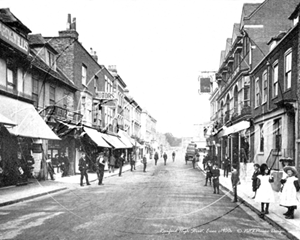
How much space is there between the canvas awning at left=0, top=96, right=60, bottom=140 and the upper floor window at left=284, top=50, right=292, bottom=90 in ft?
37.4

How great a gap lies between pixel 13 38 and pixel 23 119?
12.4 feet

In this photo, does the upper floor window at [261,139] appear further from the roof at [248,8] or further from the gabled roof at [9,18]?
the gabled roof at [9,18]

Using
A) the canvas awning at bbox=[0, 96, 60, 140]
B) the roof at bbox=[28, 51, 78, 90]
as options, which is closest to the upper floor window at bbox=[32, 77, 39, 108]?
the roof at bbox=[28, 51, 78, 90]

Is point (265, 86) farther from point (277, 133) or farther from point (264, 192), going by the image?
point (264, 192)

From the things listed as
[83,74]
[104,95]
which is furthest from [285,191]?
[104,95]

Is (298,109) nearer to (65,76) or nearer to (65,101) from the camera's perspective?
(65,101)

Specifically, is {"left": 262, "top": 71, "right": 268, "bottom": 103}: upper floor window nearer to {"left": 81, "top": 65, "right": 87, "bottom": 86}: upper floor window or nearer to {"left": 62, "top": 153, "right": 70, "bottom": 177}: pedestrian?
{"left": 62, "top": 153, "right": 70, "bottom": 177}: pedestrian

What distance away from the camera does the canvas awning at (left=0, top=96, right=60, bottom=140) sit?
14352 mm

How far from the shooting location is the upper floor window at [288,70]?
16109mm

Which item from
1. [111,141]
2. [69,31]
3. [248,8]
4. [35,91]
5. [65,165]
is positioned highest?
[248,8]

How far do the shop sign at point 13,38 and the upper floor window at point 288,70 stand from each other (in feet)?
41.5

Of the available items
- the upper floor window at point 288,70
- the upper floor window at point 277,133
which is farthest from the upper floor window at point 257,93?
the upper floor window at point 288,70

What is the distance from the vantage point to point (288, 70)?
16.3m

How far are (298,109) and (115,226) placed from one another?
10.3 m
